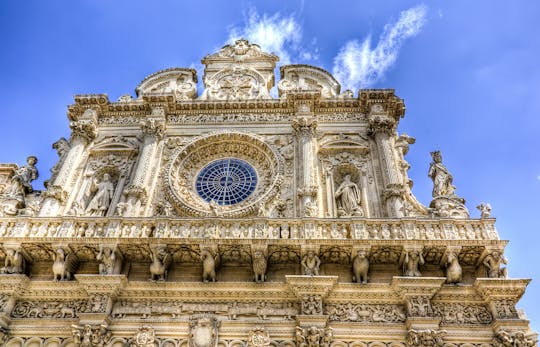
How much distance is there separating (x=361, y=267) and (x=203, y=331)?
11.4ft

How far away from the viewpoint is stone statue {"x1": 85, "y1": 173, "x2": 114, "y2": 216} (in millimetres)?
11766

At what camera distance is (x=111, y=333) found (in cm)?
876

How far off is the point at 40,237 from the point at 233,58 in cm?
1001

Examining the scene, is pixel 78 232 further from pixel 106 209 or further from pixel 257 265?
pixel 257 265

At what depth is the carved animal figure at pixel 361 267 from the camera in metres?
9.18

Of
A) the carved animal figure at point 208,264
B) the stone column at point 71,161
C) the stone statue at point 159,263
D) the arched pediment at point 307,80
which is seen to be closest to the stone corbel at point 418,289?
the carved animal figure at point 208,264

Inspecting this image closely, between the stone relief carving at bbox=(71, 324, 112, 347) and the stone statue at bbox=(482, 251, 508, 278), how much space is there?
787 centimetres

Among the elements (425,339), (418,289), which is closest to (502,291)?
(418,289)

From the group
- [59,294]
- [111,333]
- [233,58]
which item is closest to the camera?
[111,333]

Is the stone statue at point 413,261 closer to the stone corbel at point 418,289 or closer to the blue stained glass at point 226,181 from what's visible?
the stone corbel at point 418,289

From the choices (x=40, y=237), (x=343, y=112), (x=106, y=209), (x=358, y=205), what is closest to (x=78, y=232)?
(x=40, y=237)

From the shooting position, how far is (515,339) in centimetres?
813

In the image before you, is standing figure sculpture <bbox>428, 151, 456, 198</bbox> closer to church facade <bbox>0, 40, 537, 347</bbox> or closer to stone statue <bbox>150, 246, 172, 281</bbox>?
church facade <bbox>0, 40, 537, 347</bbox>

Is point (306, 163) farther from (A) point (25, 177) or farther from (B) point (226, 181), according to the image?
(A) point (25, 177)
